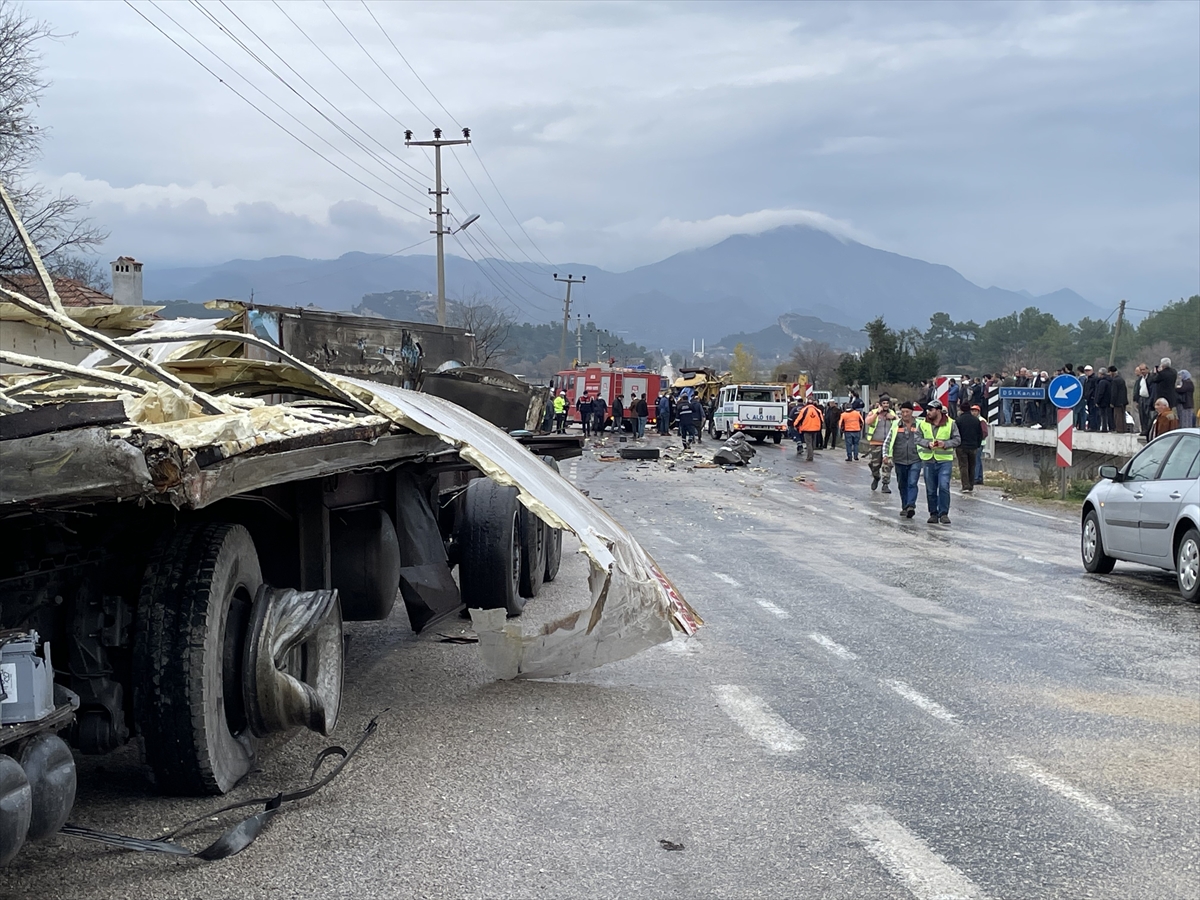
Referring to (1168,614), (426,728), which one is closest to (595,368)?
(1168,614)

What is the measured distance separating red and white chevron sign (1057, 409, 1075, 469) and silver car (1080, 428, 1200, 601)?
932 cm

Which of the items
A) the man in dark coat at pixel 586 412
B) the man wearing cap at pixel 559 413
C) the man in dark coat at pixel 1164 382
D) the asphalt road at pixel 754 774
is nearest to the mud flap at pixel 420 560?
the asphalt road at pixel 754 774

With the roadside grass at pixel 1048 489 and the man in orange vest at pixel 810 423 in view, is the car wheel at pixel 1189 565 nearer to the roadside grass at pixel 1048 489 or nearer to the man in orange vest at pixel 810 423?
the roadside grass at pixel 1048 489

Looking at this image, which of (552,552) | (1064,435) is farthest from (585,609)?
(1064,435)

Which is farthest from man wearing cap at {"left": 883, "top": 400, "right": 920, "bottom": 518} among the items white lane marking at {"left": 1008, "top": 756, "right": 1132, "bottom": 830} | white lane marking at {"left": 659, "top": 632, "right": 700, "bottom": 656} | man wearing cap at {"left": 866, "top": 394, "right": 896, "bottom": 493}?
white lane marking at {"left": 1008, "top": 756, "right": 1132, "bottom": 830}

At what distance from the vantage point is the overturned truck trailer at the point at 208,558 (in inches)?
138

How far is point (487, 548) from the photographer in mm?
8094

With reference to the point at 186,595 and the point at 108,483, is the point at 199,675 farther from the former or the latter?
the point at 108,483

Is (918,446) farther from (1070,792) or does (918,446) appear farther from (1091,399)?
(1070,792)

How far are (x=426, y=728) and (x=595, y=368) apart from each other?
177 ft

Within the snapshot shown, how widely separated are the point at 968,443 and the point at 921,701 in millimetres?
17434

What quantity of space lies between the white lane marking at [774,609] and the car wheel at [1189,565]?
12.0 ft

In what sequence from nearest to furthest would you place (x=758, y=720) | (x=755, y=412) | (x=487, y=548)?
(x=758, y=720) → (x=487, y=548) → (x=755, y=412)

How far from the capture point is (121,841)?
4012mm
